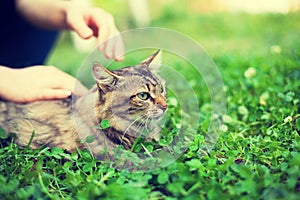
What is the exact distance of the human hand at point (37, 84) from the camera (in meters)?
1.93

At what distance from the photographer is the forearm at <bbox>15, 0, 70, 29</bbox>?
8.11 feet

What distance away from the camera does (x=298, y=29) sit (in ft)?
15.9

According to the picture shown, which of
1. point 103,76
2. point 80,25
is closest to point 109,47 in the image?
point 80,25

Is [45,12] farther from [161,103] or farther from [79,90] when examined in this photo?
[161,103]

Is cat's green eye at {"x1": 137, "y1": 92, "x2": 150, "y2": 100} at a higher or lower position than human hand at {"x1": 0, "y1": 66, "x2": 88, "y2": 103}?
higher

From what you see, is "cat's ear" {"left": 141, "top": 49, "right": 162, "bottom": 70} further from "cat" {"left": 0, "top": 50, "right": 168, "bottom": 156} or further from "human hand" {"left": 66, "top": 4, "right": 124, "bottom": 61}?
"human hand" {"left": 66, "top": 4, "right": 124, "bottom": 61}

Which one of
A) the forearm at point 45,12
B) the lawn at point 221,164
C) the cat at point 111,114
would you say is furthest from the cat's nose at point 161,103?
the forearm at point 45,12

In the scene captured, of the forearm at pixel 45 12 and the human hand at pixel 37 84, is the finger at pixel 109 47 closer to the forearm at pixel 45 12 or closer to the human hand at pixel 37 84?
the human hand at pixel 37 84

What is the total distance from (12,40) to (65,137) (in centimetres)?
168

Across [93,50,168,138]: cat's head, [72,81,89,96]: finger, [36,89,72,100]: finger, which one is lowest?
[36,89,72,100]: finger

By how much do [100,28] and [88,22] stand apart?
0.13 metres

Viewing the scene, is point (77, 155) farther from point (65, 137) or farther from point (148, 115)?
point (148, 115)

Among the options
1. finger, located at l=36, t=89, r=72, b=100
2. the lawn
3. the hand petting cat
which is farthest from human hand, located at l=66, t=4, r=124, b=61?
the lawn

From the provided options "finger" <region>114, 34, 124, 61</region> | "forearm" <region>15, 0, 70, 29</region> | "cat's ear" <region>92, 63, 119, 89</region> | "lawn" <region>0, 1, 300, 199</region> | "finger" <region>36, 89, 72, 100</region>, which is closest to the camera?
"lawn" <region>0, 1, 300, 199</region>
